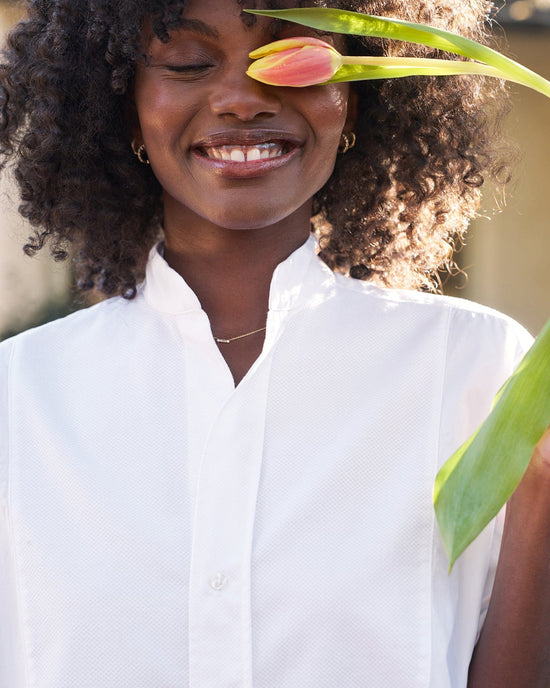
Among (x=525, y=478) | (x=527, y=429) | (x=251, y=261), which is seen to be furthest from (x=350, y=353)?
(x=527, y=429)

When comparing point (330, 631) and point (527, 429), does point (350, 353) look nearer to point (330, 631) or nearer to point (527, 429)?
point (330, 631)

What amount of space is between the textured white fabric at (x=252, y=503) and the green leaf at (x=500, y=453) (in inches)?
14.8

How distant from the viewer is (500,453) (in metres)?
1.18

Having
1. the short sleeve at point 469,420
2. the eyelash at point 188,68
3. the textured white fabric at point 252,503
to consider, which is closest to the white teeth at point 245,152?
Result: the eyelash at point 188,68

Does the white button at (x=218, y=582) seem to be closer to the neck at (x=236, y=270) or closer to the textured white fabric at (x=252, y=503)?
the textured white fabric at (x=252, y=503)

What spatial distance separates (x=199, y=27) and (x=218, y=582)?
31.5 inches

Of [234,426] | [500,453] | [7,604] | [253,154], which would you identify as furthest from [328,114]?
[7,604]

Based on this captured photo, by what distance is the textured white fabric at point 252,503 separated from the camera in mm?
1536

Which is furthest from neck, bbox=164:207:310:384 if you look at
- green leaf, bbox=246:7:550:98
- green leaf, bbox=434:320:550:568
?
green leaf, bbox=434:320:550:568

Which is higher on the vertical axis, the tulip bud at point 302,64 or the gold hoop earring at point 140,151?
the tulip bud at point 302,64

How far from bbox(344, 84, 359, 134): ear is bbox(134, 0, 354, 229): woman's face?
0.62 ft

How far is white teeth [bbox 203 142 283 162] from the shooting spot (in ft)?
5.39

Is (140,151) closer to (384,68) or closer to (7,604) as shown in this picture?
(384,68)

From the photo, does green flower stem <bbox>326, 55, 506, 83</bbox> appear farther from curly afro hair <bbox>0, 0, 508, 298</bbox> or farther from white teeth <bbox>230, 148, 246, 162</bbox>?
curly afro hair <bbox>0, 0, 508, 298</bbox>
